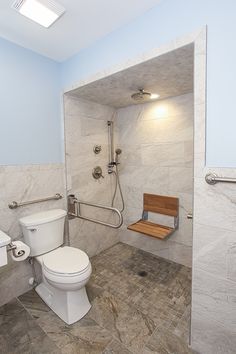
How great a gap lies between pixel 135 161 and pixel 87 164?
2.17ft

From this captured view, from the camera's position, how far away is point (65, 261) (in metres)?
1.60

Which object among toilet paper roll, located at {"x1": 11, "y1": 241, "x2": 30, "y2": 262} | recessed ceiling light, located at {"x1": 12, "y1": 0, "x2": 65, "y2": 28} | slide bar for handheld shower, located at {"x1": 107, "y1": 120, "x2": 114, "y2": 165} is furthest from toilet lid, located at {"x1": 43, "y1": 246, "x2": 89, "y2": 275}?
recessed ceiling light, located at {"x1": 12, "y1": 0, "x2": 65, "y2": 28}

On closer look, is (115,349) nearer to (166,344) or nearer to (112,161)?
(166,344)

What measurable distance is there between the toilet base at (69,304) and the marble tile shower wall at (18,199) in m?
0.36

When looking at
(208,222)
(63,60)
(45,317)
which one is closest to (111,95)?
(63,60)

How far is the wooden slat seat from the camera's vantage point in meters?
2.15

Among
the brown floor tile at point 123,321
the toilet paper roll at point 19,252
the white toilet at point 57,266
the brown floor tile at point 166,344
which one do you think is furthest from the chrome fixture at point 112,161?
the brown floor tile at point 166,344

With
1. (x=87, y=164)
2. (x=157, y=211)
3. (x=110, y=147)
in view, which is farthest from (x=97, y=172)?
(x=157, y=211)

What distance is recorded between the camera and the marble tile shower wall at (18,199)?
1.69 meters

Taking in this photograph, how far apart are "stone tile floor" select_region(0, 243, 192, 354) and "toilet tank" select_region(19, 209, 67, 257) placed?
1.62 feet

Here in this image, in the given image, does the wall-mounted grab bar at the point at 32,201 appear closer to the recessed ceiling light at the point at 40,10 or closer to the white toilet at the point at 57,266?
the white toilet at the point at 57,266

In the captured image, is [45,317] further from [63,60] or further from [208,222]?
[63,60]

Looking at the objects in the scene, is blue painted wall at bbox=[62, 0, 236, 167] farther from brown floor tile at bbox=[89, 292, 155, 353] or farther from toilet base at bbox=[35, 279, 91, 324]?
toilet base at bbox=[35, 279, 91, 324]

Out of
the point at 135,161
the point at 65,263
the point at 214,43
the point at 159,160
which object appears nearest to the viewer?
the point at 214,43
